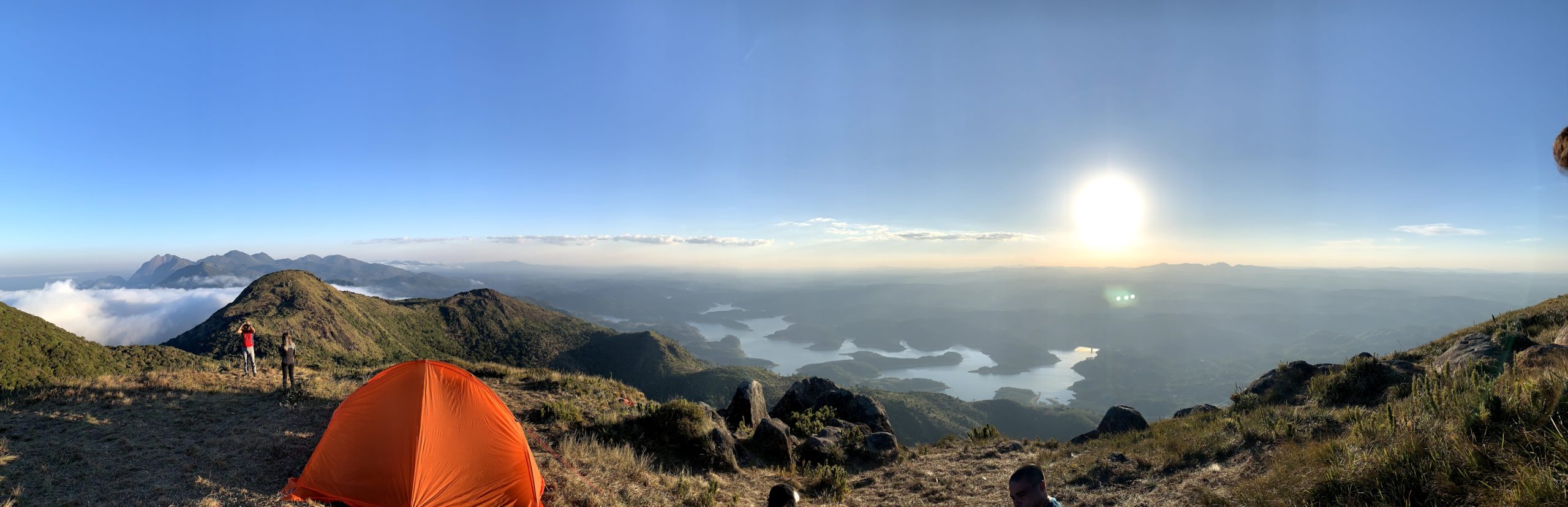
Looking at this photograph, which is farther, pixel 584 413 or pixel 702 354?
pixel 702 354

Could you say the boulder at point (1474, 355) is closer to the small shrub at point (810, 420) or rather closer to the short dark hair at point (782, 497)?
the short dark hair at point (782, 497)

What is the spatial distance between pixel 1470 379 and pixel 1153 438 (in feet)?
22.1

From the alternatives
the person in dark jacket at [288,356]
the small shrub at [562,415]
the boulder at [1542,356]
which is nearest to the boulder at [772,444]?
the small shrub at [562,415]

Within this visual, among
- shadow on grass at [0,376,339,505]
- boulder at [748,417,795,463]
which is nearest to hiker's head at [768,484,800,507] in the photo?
boulder at [748,417,795,463]

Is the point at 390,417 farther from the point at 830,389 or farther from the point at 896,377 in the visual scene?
the point at 896,377

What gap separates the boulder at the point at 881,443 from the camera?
44.5 feet

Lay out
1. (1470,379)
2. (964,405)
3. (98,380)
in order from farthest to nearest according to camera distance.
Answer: (964,405)
(98,380)
(1470,379)

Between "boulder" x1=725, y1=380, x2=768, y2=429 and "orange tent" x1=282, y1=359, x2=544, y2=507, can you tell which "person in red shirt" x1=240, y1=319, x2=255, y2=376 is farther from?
"boulder" x1=725, y1=380, x2=768, y2=429

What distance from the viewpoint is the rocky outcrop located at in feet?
48.5

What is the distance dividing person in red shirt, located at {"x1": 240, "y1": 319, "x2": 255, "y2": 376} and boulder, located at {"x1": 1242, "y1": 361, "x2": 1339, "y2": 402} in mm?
27957

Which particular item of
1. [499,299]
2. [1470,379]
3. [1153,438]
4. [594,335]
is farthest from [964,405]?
[499,299]

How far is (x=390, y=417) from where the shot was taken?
7410 mm

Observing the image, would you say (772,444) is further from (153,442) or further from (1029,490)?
(153,442)

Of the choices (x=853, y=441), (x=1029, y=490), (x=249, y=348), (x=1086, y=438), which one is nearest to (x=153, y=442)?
(x=249, y=348)
